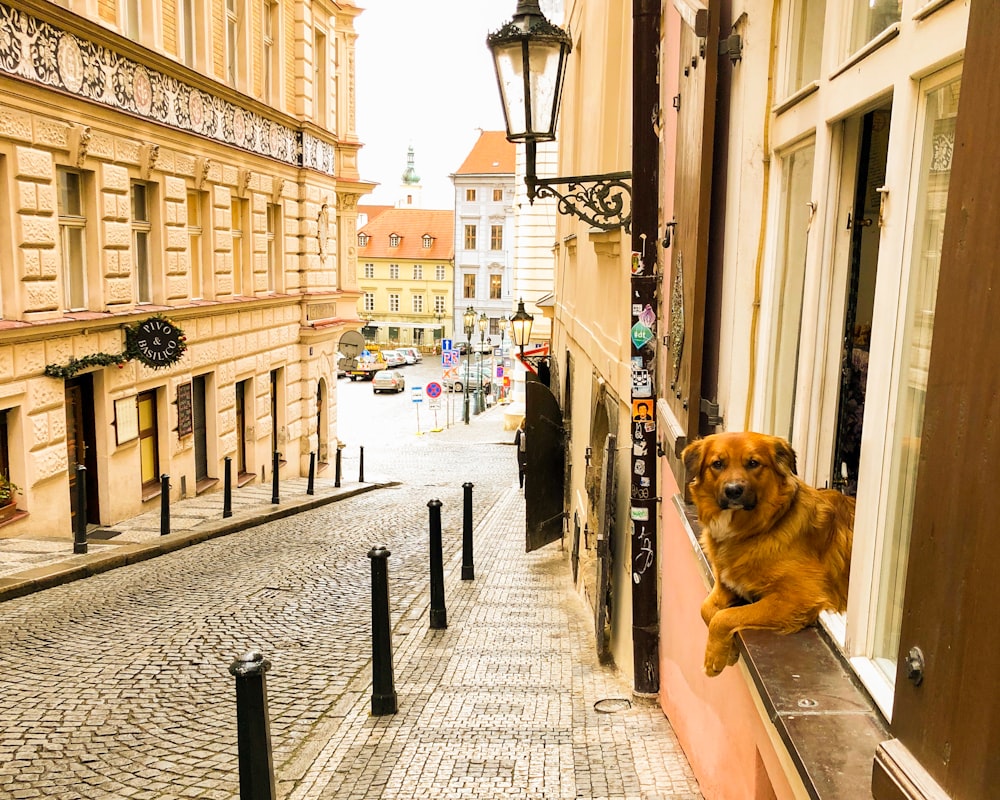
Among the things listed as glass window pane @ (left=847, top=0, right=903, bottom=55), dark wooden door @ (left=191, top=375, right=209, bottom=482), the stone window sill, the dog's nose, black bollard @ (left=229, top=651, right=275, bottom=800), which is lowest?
dark wooden door @ (left=191, top=375, right=209, bottom=482)

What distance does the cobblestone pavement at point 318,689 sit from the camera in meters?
4.67

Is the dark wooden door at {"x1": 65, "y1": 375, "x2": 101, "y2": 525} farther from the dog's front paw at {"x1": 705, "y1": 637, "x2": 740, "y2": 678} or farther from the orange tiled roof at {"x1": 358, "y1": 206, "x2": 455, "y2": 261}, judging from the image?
the orange tiled roof at {"x1": 358, "y1": 206, "x2": 455, "y2": 261}

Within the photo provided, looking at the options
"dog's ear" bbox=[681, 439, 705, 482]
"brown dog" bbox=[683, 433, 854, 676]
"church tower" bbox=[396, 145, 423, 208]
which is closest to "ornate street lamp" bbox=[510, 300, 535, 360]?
"dog's ear" bbox=[681, 439, 705, 482]

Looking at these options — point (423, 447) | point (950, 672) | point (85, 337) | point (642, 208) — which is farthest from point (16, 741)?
point (423, 447)

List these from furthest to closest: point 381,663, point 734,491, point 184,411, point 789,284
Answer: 1. point 184,411
2. point 381,663
3. point 789,284
4. point 734,491

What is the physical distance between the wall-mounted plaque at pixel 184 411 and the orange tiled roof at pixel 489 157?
198ft

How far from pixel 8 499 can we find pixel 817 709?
1034 centimetres

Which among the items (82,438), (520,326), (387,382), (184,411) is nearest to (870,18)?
(82,438)

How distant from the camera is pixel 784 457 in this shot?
270 cm

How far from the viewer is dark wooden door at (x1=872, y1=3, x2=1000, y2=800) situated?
4.22 feet

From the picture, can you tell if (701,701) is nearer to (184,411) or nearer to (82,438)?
(82,438)

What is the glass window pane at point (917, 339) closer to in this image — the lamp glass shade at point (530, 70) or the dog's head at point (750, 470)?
the dog's head at point (750, 470)

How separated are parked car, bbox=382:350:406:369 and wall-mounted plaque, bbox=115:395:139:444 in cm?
4910

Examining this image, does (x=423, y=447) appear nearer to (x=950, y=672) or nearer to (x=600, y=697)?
(x=600, y=697)
